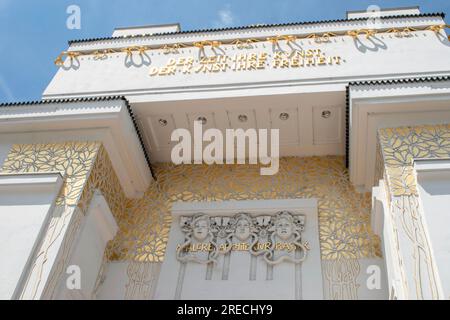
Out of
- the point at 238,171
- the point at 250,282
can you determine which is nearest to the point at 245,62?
the point at 238,171

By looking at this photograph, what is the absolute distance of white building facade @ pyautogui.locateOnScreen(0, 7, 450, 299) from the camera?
3701mm

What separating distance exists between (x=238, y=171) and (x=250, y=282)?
1.27 m

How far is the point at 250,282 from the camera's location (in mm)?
3975

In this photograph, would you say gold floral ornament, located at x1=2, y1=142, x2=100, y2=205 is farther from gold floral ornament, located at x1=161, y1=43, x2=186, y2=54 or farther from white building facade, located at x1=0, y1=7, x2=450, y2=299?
gold floral ornament, located at x1=161, y1=43, x2=186, y2=54

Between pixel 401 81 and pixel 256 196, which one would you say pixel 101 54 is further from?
pixel 401 81

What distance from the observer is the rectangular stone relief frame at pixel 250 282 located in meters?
3.90

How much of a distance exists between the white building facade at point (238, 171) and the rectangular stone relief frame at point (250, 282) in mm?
12

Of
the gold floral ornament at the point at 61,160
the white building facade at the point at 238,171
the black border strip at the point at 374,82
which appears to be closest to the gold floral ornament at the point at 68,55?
the white building facade at the point at 238,171

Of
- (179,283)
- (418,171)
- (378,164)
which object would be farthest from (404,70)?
(179,283)

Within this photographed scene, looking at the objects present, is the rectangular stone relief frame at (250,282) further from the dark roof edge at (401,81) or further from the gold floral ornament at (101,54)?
the gold floral ornament at (101,54)

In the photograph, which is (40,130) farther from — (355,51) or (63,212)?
(355,51)
